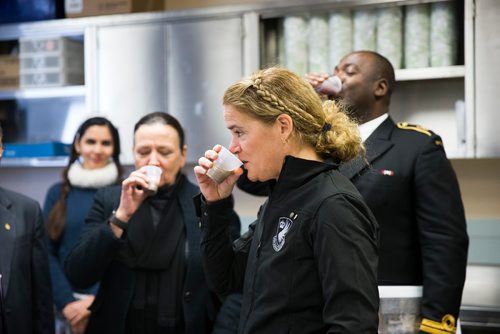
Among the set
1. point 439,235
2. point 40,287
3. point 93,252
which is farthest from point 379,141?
point 40,287

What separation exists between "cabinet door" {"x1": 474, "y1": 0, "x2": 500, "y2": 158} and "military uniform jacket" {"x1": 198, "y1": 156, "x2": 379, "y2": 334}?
152 cm

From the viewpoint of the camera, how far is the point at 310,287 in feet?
4.09

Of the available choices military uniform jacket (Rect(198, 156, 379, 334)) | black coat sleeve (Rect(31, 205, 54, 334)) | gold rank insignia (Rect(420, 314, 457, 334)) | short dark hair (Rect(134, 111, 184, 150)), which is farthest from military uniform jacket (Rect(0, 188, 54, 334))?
gold rank insignia (Rect(420, 314, 457, 334))

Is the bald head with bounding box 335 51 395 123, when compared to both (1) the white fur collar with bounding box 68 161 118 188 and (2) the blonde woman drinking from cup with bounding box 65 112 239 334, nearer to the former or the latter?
(2) the blonde woman drinking from cup with bounding box 65 112 239 334

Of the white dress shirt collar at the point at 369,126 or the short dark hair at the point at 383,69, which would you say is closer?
the white dress shirt collar at the point at 369,126

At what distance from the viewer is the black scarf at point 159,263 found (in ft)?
6.59

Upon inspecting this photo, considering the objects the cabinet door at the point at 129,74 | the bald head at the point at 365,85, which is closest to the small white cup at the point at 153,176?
the bald head at the point at 365,85

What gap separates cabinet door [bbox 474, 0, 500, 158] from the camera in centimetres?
263

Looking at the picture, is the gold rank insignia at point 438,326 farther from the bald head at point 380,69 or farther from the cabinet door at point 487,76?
the cabinet door at point 487,76

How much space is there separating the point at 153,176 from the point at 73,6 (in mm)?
1736

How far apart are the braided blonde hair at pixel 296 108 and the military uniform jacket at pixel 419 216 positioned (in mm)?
529

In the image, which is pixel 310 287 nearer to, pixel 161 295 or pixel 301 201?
pixel 301 201

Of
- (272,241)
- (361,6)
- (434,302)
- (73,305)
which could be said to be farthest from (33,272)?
(361,6)

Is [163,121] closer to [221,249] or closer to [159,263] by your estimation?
[159,263]
